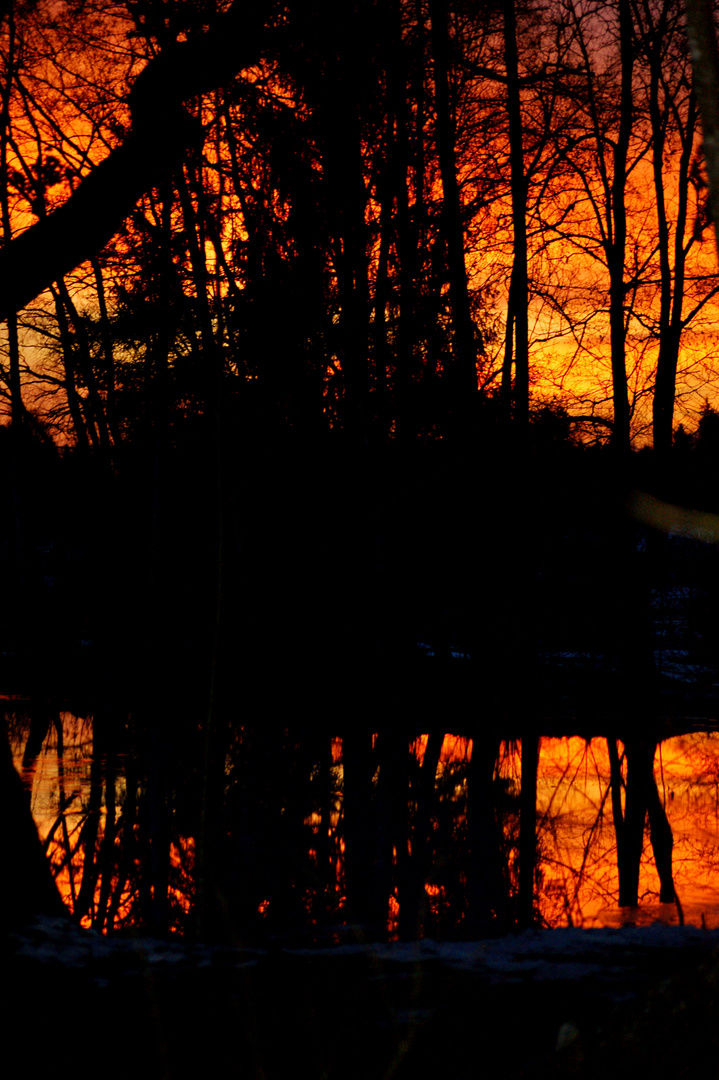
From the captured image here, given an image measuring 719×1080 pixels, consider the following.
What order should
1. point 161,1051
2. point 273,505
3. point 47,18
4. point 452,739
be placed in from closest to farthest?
point 161,1051 → point 47,18 → point 452,739 → point 273,505

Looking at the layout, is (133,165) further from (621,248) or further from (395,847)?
(621,248)

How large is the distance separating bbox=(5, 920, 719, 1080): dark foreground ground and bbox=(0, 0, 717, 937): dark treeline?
5.61m

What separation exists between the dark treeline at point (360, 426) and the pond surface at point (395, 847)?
0.41 m

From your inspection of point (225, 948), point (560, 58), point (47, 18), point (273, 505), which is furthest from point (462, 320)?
point (225, 948)

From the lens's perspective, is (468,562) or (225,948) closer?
(225,948)

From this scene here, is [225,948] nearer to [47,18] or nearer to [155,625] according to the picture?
[47,18]

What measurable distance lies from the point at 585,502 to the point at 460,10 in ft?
26.0

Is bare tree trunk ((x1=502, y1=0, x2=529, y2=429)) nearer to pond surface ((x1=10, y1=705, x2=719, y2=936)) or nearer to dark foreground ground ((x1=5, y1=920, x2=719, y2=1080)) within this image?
pond surface ((x1=10, y1=705, x2=719, y2=936))

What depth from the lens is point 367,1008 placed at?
361 cm

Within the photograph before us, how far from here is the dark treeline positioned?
44.1 ft

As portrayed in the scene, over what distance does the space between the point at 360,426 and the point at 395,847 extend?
922cm

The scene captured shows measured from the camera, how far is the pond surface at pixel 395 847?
6.21m

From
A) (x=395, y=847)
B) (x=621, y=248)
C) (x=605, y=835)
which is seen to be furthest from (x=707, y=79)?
(x=621, y=248)

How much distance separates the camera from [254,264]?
54.7 ft
